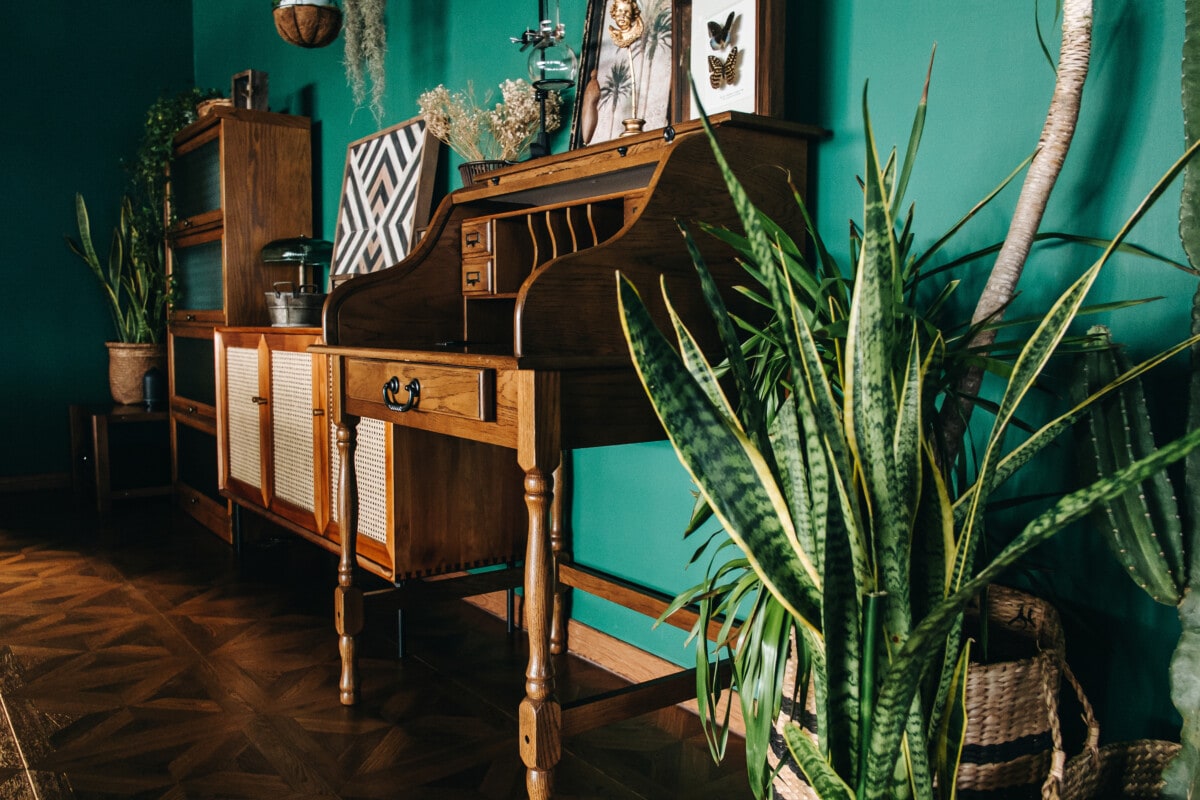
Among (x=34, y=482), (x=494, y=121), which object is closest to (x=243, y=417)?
(x=494, y=121)

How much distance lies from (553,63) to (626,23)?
1.14ft

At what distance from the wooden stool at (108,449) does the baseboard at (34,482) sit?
0.60ft

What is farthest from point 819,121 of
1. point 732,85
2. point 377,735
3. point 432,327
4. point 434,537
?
point 377,735

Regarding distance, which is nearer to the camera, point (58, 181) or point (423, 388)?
point (423, 388)

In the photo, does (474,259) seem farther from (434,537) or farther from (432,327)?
(434,537)

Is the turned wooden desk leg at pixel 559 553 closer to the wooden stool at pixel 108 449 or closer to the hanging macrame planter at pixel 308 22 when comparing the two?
the hanging macrame planter at pixel 308 22

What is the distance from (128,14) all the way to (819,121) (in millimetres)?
Result: 4770

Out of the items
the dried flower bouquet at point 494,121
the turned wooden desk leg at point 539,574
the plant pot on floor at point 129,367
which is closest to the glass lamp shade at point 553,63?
the dried flower bouquet at point 494,121

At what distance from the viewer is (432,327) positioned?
2.14 metres

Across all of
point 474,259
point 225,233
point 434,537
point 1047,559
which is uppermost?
point 225,233

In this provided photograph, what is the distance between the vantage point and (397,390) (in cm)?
181

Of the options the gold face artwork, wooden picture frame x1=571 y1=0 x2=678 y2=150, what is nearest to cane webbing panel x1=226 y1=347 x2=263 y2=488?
wooden picture frame x1=571 y1=0 x2=678 y2=150

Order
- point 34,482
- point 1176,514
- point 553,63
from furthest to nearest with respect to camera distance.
Answer: point 34,482, point 553,63, point 1176,514

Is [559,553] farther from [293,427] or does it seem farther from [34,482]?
[34,482]
